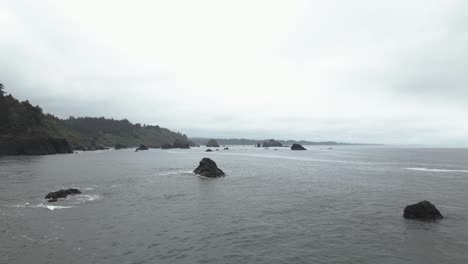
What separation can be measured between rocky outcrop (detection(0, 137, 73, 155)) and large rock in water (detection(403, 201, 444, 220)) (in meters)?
166

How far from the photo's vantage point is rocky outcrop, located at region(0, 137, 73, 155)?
149 m

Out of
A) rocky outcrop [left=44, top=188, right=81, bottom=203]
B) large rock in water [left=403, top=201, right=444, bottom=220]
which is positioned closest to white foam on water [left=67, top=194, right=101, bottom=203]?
rocky outcrop [left=44, top=188, right=81, bottom=203]

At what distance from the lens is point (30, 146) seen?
157750 millimetres

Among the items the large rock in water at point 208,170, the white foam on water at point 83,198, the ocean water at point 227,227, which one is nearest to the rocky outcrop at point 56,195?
the white foam on water at point 83,198

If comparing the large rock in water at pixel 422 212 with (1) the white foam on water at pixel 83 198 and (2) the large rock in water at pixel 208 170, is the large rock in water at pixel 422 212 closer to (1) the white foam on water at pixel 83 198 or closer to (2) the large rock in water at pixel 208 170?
(1) the white foam on water at pixel 83 198

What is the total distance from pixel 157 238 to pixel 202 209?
12.9m

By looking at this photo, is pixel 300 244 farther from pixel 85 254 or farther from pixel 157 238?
pixel 85 254

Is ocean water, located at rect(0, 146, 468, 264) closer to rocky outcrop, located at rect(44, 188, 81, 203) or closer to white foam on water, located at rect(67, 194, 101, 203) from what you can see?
white foam on water, located at rect(67, 194, 101, 203)

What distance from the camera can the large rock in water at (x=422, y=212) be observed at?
3734cm

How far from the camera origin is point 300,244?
2842cm

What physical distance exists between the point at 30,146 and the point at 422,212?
17108 centimetres

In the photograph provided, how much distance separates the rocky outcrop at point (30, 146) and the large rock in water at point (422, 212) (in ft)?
544

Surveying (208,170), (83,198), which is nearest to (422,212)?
(83,198)

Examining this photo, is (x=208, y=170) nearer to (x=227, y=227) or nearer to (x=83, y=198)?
(x=83, y=198)
